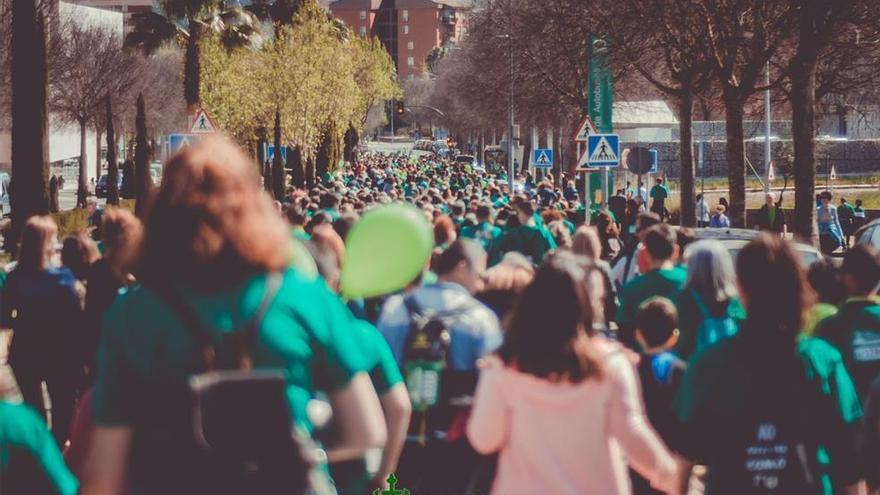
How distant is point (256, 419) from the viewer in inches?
125

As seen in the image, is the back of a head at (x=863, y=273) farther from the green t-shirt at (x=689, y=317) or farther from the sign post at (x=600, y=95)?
the sign post at (x=600, y=95)

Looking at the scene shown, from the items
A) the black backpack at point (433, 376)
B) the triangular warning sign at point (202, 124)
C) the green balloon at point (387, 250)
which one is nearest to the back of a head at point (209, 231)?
the black backpack at point (433, 376)

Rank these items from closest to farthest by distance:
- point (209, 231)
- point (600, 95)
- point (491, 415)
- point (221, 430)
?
point (221, 430)
point (209, 231)
point (491, 415)
point (600, 95)

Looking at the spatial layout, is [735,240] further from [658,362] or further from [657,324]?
[658,362]

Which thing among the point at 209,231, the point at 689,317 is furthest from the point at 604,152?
the point at 209,231

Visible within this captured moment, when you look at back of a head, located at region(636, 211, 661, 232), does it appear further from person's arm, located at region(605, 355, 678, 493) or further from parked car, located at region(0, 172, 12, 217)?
parked car, located at region(0, 172, 12, 217)

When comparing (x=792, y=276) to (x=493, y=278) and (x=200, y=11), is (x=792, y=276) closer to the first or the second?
(x=493, y=278)

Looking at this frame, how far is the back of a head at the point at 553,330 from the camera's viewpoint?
14.4 ft

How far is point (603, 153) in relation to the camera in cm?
2516

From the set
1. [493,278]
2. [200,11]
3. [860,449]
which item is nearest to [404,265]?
[493,278]

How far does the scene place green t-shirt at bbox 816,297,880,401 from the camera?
7.23 metres

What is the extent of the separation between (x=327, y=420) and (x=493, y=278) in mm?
4127

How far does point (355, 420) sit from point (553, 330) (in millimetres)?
1108

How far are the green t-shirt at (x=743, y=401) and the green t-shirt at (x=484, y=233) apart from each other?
10233mm
